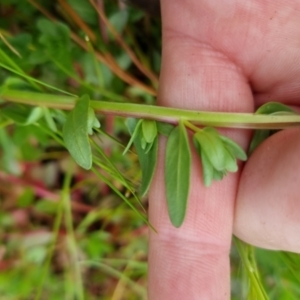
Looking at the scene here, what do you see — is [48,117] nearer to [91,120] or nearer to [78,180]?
[91,120]

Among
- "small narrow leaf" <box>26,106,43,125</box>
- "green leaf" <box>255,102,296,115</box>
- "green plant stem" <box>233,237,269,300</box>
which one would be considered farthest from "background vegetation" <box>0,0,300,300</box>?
"green leaf" <box>255,102,296,115</box>

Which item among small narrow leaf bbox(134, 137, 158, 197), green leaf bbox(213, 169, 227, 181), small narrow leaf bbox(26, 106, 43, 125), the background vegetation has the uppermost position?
small narrow leaf bbox(26, 106, 43, 125)

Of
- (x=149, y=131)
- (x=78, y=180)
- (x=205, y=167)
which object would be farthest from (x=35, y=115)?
(x=78, y=180)

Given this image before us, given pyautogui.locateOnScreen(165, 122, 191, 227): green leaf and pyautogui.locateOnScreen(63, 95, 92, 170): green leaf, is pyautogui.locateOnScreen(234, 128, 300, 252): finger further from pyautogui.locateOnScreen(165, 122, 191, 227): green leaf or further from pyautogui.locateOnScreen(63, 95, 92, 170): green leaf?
pyautogui.locateOnScreen(63, 95, 92, 170): green leaf

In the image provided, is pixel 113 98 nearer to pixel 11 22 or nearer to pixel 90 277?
pixel 11 22

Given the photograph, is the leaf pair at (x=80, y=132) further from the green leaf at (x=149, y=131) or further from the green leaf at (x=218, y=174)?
the green leaf at (x=218, y=174)

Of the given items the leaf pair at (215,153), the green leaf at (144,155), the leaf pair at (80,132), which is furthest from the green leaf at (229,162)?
the leaf pair at (80,132)

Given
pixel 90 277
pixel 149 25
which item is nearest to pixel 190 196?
pixel 149 25
